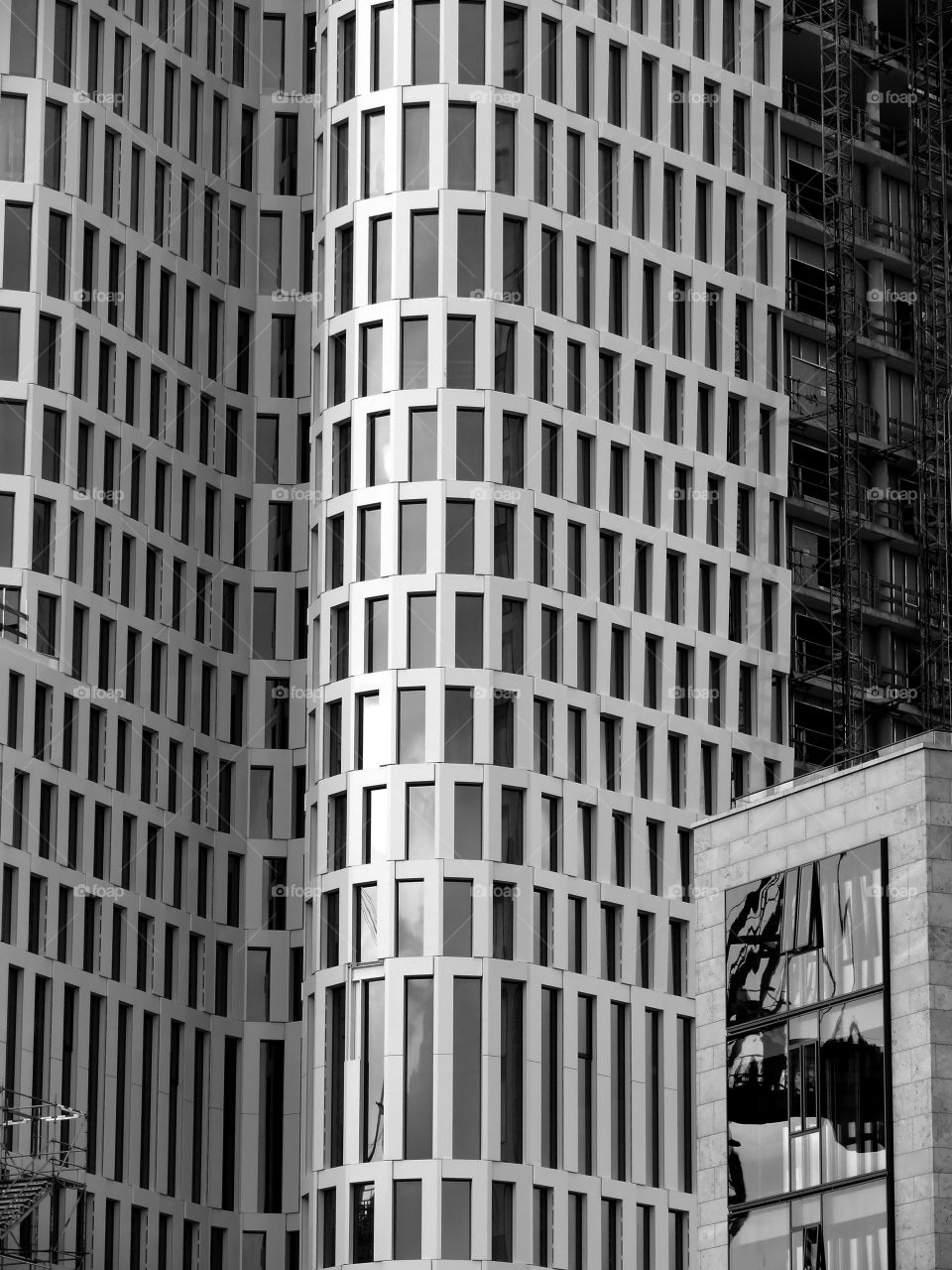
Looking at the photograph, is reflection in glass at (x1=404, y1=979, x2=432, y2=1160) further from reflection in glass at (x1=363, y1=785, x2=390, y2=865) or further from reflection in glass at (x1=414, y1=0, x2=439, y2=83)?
reflection in glass at (x1=414, y1=0, x2=439, y2=83)

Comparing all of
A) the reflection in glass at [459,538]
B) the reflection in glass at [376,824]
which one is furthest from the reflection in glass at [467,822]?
the reflection in glass at [459,538]

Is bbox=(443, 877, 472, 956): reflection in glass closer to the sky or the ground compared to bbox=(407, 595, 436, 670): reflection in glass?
Answer: closer to the ground

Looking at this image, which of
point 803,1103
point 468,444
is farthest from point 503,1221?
point 803,1103

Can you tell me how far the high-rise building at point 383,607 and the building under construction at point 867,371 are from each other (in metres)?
8.40

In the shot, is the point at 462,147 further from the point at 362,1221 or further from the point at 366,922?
the point at 362,1221

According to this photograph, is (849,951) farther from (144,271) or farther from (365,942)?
(144,271)

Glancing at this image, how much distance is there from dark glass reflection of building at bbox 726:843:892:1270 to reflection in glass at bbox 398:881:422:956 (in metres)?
32.2

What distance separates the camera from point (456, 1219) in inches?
3824

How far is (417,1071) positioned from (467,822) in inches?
Answer: 314

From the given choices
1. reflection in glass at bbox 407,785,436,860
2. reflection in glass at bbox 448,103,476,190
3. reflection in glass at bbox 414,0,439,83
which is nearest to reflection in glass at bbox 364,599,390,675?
reflection in glass at bbox 407,785,436,860

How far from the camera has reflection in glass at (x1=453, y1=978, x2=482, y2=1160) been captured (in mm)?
97938

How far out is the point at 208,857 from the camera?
111938 millimetres

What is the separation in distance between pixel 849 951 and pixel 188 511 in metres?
53.1

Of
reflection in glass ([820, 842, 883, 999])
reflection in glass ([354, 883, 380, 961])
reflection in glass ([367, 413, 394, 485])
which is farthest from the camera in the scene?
reflection in glass ([367, 413, 394, 485])
